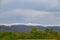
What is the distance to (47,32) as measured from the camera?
20000 mm

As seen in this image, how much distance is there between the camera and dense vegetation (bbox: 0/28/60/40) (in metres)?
19.0

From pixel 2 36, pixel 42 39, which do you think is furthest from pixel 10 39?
pixel 42 39

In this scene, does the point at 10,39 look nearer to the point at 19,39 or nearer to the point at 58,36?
the point at 19,39

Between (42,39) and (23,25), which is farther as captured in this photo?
(23,25)

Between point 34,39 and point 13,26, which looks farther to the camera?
point 13,26

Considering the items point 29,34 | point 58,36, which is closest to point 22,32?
point 29,34

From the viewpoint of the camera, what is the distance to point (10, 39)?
60.8ft

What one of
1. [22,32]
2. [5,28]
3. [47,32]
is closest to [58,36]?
[47,32]

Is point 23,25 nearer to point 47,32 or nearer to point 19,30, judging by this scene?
point 19,30

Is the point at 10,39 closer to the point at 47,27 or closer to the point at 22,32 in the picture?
the point at 22,32

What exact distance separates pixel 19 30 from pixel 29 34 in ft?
3.66

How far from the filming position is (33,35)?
1984 cm

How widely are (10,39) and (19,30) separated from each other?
6.96 ft

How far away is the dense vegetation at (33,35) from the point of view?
19.0 m
